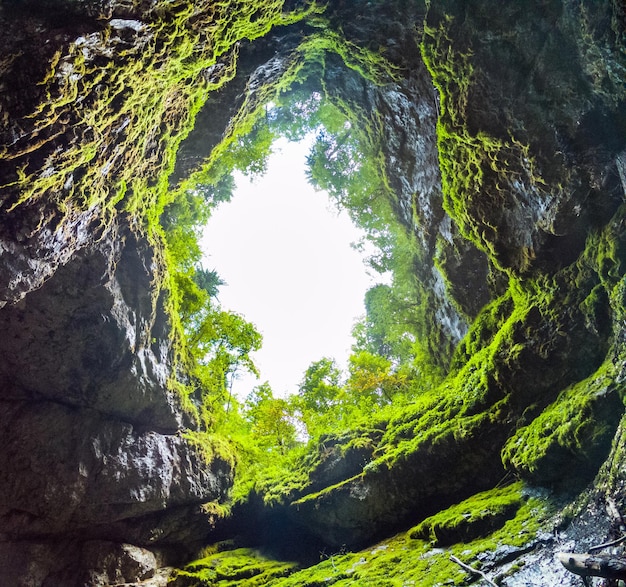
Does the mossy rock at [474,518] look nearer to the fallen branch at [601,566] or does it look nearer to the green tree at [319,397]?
the fallen branch at [601,566]

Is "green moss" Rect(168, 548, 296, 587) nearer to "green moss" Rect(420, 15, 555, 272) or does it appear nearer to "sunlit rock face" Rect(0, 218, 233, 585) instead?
"sunlit rock face" Rect(0, 218, 233, 585)

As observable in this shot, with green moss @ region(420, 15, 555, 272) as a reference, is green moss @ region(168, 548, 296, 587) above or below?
below

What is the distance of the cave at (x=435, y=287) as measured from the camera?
509 centimetres

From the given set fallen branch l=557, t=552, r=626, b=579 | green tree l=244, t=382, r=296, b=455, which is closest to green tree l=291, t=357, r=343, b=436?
green tree l=244, t=382, r=296, b=455

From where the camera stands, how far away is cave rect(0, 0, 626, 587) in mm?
5094

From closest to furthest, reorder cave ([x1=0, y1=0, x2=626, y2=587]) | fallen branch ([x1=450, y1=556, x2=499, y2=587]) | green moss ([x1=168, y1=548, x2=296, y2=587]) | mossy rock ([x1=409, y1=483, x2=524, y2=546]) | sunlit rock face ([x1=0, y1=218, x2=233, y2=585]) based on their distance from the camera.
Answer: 1. fallen branch ([x1=450, y1=556, x2=499, y2=587])
2. cave ([x1=0, y1=0, x2=626, y2=587])
3. mossy rock ([x1=409, y1=483, x2=524, y2=546])
4. sunlit rock face ([x1=0, y1=218, x2=233, y2=585])
5. green moss ([x1=168, y1=548, x2=296, y2=587])

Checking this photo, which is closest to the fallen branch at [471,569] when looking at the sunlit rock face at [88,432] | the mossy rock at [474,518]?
the mossy rock at [474,518]

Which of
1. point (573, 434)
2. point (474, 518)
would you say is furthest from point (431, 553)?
point (573, 434)

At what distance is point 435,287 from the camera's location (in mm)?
13836

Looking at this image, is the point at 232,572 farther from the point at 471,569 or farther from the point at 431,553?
the point at 471,569

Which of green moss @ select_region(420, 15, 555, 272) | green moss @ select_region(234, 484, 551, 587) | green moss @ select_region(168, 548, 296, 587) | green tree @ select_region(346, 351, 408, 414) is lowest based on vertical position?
green moss @ select_region(234, 484, 551, 587)

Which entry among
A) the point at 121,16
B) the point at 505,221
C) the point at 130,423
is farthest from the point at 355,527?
the point at 121,16

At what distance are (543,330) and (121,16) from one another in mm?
8053

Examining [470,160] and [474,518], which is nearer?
[474,518]
